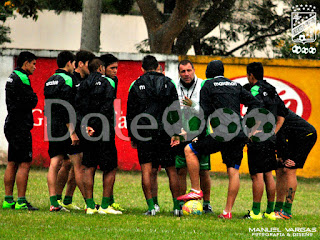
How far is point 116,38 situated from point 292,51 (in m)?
14.1

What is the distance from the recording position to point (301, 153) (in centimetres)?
918

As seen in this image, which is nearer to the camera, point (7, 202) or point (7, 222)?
point (7, 222)

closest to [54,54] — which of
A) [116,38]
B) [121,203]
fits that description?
[121,203]

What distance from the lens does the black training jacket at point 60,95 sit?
9008mm

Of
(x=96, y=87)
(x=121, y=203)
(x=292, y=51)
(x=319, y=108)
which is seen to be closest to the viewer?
(x=96, y=87)

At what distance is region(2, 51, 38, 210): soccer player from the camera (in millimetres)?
9188

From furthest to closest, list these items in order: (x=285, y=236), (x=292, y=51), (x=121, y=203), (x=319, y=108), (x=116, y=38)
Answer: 1. (x=116, y=38)
2. (x=292, y=51)
3. (x=319, y=108)
4. (x=121, y=203)
5. (x=285, y=236)

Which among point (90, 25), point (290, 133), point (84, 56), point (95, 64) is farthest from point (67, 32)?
point (290, 133)

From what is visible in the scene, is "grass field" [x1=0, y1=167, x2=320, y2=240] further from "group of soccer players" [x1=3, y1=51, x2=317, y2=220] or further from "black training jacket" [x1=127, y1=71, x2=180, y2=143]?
"black training jacket" [x1=127, y1=71, x2=180, y2=143]

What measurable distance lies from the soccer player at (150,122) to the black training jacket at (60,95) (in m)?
0.91

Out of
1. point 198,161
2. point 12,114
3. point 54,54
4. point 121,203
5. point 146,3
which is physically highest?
point 146,3

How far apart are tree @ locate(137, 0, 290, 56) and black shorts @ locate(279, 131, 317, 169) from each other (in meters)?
10.1

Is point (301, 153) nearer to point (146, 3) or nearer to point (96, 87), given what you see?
point (96, 87)

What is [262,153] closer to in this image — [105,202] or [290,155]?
[290,155]
